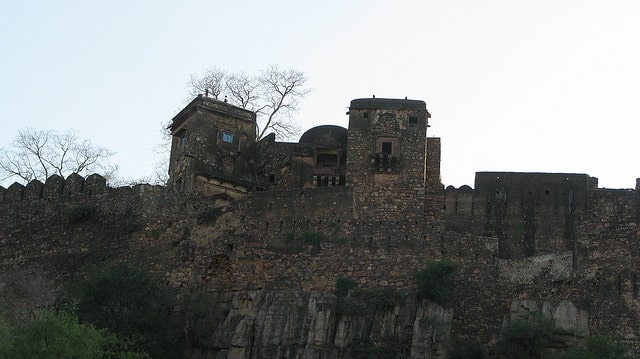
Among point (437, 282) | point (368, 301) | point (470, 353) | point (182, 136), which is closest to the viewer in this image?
point (470, 353)

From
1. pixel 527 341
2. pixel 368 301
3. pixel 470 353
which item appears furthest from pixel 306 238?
pixel 527 341

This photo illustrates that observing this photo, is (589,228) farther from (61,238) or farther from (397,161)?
(61,238)

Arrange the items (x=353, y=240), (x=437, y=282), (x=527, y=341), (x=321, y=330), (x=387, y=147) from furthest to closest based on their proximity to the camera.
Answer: (x=387, y=147), (x=353, y=240), (x=437, y=282), (x=321, y=330), (x=527, y=341)

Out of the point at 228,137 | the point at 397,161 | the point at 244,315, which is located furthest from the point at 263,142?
the point at 244,315

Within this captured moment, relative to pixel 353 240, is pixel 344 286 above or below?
below

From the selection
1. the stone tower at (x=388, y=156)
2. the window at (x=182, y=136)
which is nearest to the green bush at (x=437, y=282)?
the stone tower at (x=388, y=156)

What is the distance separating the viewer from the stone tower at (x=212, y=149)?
4566 cm

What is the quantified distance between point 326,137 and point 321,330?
1045 cm

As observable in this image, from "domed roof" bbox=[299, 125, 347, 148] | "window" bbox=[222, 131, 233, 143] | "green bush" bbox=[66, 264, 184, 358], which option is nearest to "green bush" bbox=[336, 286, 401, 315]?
"green bush" bbox=[66, 264, 184, 358]

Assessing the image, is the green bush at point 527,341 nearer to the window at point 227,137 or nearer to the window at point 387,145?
the window at point 387,145

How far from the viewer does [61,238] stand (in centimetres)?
4306

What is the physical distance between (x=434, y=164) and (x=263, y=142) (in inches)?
265

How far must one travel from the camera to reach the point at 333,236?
128ft

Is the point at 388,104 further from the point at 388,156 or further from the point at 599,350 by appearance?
the point at 599,350
